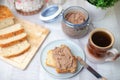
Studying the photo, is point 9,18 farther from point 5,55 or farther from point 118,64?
point 118,64

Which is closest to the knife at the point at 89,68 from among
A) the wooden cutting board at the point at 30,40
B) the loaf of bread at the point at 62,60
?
the loaf of bread at the point at 62,60

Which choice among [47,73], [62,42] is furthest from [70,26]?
[47,73]

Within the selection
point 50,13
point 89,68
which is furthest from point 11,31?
point 89,68

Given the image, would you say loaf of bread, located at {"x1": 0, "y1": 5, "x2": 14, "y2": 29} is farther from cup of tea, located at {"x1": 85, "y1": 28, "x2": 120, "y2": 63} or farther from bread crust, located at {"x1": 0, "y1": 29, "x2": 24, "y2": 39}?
cup of tea, located at {"x1": 85, "y1": 28, "x2": 120, "y2": 63}

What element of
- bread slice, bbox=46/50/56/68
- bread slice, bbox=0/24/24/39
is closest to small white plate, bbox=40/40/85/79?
bread slice, bbox=46/50/56/68

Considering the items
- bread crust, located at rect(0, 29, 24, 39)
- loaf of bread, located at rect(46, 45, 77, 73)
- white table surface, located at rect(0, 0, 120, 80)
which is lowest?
white table surface, located at rect(0, 0, 120, 80)

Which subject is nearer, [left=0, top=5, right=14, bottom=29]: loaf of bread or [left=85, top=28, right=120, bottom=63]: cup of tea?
[left=85, top=28, right=120, bottom=63]: cup of tea

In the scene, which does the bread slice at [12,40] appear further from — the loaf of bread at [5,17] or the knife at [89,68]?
the knife at [89,68]
